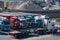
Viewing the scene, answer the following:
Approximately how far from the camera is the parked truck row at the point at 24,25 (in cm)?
1836

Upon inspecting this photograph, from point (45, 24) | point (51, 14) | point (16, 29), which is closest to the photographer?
point (16, 29)

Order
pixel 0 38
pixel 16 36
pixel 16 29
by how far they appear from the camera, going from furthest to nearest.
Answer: pixel 16 29 → pixel 16 36 → pixel 0 38

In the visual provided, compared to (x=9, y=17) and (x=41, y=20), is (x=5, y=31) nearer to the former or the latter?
(x=9, y=17)

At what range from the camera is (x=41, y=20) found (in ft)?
65.4

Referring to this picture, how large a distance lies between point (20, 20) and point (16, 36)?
2.00 m

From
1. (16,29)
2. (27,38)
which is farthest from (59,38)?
(16,29)

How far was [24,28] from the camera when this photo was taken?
18.5 meters

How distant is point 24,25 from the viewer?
18.6 meters

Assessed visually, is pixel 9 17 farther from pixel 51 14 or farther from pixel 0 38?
pixel 51 14

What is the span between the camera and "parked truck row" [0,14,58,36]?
723 inches

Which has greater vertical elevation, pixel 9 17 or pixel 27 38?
pixel 9 17

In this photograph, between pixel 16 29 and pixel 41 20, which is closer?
pixel 16 29

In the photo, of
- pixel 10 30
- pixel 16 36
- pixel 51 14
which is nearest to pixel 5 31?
pixel 10 30

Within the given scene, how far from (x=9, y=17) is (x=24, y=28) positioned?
5.91 ft
